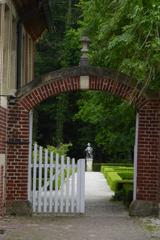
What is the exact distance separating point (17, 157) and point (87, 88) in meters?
2.35

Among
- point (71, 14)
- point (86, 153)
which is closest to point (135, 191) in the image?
point (86, 153)

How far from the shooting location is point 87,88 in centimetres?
1503

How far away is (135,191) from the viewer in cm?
1503

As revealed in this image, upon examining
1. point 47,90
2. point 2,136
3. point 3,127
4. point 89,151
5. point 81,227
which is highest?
point 47,90

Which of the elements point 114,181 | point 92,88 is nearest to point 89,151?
point 114,181

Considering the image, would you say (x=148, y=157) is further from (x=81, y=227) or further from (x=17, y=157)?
(x=81, y=227)

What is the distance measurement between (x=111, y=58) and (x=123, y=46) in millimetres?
2862

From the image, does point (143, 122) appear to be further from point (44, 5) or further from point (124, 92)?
point (44, 5)

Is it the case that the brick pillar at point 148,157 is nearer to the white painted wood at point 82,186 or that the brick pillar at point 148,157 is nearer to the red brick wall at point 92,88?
the red brick wall at point 92,88

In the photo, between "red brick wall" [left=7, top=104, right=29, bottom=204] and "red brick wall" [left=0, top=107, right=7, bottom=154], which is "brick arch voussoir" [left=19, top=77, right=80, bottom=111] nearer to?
"red brick wall" [left=7, top=104, right=29, bottom=204]

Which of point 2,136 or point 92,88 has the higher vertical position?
point 92,88

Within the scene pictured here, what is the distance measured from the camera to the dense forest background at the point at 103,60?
1070cm

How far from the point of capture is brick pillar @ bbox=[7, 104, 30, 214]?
14.8 m

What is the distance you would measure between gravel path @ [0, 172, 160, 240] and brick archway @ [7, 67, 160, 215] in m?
0.83
